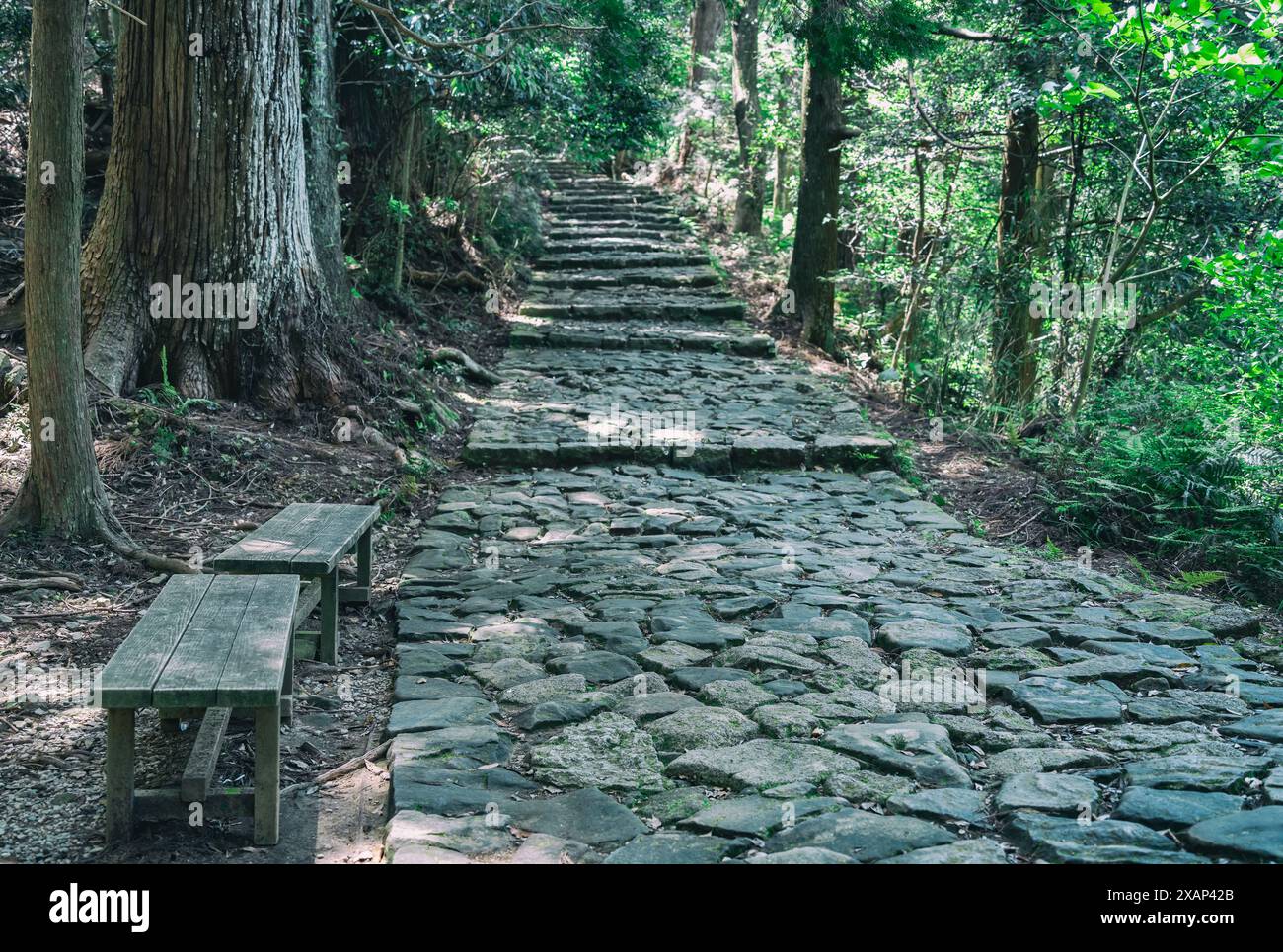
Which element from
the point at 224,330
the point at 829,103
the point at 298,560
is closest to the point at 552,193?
the point at 829,103

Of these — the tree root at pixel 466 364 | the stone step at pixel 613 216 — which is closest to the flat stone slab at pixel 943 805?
the tree root at pixel 466 364

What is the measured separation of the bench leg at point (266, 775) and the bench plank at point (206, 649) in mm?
189

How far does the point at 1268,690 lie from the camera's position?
4324 millimetres

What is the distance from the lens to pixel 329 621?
15.0 feet

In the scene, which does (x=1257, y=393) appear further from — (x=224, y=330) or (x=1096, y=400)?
(x=224, y=330)

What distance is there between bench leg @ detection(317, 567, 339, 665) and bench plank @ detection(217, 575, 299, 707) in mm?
536

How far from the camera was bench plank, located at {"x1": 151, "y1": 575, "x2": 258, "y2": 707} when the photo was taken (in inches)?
112

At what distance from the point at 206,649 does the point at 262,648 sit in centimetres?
15

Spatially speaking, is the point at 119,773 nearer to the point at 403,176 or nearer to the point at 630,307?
the point at 403,176

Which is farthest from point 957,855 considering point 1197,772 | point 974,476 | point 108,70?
point 108,70

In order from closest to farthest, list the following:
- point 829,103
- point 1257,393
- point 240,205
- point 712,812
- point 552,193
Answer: point 712,812
point 240,205
point 1257,393
point 829,103
point 552,193

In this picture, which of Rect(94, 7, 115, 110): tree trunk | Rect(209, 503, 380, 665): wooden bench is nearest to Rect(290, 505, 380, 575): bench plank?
Rect(209, 503, 380, 665): wooden bench

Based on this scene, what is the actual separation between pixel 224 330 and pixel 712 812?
17.2ft

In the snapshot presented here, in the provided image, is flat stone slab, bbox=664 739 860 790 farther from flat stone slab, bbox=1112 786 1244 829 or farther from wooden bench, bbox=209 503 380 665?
wooden bench, bbox=209 503 380 665
